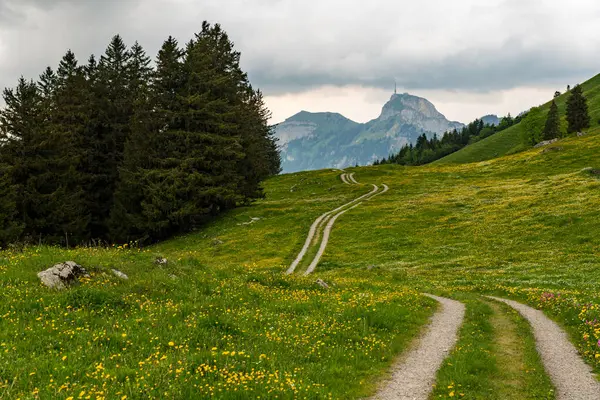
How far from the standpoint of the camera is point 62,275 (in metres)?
13.7

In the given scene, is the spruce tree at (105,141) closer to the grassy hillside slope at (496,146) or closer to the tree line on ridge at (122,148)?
the tree line on ridge at (122,148)

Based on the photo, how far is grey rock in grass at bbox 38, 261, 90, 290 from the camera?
13.2 meters

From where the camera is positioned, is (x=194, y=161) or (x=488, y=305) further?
(x=194, y=161)

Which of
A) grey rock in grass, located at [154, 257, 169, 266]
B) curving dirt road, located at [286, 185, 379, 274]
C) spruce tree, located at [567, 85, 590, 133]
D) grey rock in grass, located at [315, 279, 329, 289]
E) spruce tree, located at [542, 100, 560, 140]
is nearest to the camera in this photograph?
grey rock in grass, located at [154, 257, 169, 266]

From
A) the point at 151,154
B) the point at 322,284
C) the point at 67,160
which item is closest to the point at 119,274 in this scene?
the point at 322,284

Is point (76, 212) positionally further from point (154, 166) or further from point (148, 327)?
point (148, 327)

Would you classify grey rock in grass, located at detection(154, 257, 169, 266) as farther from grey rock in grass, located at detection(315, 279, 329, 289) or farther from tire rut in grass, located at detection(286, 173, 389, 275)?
tire rut in grass, located at detection(286, 173, 389, 275)

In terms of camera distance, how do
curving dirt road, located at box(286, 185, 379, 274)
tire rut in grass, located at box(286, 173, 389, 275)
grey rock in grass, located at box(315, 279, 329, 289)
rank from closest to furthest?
grey rock in grass, located at box(315, 279, 329, 289), curving dirt road, located at box(286, 185, 379, 274), tire rut in grass, located at box(286, 173, 389, 275)

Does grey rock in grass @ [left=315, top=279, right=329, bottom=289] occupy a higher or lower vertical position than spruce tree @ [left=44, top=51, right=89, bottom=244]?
lower

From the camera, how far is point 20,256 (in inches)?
638

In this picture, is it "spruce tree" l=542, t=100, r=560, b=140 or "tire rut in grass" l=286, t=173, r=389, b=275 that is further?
"spruce tree" l=542, t=100, r=560, b=140

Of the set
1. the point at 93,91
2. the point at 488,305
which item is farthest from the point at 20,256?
the point at 93,91

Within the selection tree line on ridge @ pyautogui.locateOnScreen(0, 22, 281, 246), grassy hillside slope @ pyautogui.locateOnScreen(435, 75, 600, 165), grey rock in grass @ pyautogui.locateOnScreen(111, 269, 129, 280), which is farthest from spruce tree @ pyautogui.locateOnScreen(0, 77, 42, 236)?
grassy hillside slope @ pyautogui.locateOnScreen(435, 75, 600, 165)

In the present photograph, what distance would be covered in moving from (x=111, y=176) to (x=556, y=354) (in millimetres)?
55648
